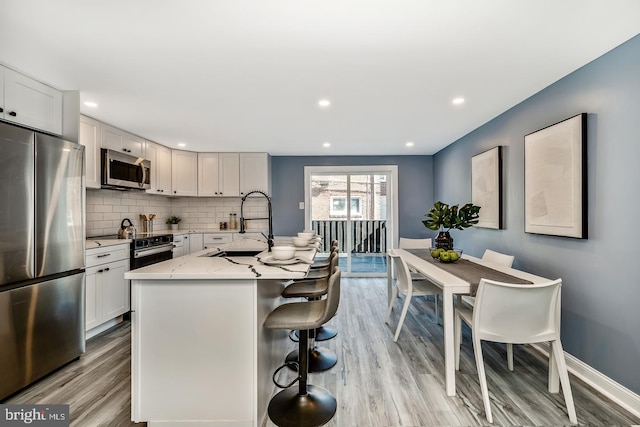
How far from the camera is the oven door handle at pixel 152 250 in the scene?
342 cm

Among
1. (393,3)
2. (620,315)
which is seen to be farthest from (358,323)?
(393,3)

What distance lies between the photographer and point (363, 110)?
121 inches

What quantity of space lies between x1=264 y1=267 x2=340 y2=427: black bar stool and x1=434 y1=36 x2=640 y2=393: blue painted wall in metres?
1.79

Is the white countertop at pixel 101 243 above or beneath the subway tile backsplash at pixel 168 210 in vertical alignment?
beneath

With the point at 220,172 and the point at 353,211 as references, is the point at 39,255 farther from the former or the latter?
the point at 353,211

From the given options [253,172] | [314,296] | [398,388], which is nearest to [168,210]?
[253,172]

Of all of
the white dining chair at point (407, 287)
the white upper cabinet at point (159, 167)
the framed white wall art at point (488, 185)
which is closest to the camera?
the white dining chair at point (407, 287)

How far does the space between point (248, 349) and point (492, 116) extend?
130 inches

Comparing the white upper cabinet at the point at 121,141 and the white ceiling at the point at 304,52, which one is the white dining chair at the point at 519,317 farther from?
the white upper cabinet at the point at 121,141

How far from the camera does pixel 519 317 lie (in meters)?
1.81

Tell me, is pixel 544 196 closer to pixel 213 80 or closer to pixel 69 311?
pixel 213 80

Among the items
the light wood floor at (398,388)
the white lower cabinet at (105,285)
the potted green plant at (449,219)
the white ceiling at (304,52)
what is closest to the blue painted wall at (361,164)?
the white ceiling at (304,52)

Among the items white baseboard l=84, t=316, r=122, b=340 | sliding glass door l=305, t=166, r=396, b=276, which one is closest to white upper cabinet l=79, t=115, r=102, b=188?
white baseboard l=84, t=316, r=122, b=340

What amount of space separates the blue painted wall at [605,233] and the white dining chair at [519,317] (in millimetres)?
453
